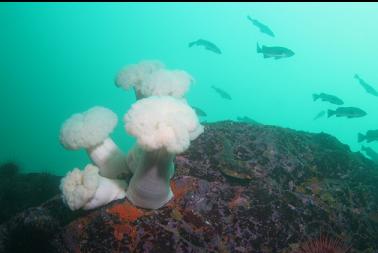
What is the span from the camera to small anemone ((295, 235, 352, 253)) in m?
3.67

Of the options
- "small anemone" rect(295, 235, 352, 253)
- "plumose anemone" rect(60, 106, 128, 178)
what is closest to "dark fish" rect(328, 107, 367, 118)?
"small anemone" rect(295, 235, 352, 253)

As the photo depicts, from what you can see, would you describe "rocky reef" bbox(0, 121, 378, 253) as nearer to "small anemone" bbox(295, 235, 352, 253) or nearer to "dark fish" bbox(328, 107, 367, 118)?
"small anemone" bbox(295, 235, 352, 253)

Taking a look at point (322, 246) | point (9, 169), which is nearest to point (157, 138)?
point (322, 246)

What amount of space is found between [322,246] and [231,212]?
1.05 metres

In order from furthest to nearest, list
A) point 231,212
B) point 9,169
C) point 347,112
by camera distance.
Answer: point 9,169 → point 347,112 → point 231,212

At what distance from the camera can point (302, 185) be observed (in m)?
4.91

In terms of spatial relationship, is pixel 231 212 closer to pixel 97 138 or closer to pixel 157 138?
pixel 157 138

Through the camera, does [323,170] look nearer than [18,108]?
Yes

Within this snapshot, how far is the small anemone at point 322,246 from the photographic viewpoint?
3.67 metres

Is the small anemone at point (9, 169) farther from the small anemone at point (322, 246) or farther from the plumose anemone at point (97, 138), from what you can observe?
the small anemone at point (322, 246)

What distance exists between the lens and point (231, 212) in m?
3.96

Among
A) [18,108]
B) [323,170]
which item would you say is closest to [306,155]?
[323,170]

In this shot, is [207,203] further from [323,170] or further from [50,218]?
[323,170]

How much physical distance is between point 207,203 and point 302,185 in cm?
170
